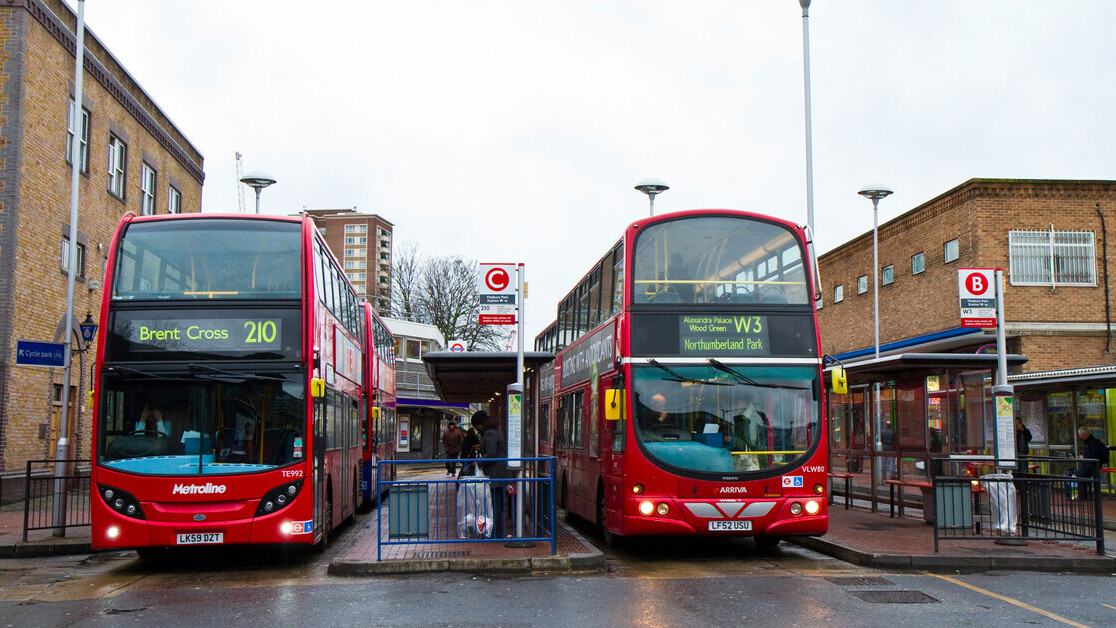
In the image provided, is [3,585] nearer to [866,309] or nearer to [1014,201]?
[1014,201]

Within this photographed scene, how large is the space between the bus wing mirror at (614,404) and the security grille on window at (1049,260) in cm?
1896

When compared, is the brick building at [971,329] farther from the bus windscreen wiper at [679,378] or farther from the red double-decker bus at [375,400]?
the red double-decker bus at [375,400]

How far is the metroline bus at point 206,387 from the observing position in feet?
38.1

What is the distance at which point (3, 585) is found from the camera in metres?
11.3

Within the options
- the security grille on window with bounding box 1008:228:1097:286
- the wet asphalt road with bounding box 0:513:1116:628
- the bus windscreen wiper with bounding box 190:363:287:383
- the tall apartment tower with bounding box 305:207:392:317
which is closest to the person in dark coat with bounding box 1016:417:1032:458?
the security grille on window with bounding box 1008:228:1097:286

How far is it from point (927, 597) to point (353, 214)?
145581 millimetres

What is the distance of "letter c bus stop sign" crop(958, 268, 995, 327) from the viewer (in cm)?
1502

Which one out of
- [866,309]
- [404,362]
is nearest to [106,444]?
[866,309]

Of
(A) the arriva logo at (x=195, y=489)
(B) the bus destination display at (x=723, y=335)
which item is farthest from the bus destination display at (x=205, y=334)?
(B) the bus destination display at (x=723, y=335)

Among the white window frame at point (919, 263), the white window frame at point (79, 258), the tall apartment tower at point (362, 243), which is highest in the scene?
the tall apartment tower at point (362, 243)

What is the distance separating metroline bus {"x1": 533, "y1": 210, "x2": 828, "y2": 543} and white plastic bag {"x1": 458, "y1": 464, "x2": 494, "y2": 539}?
163cm

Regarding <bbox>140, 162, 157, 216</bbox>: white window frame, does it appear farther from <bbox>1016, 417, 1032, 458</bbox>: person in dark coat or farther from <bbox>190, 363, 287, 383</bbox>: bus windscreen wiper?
<bbox>1016, 417, 1032, 458</bbox>: person in dark coat

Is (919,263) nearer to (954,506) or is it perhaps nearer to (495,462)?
(954,506)

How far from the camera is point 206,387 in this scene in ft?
39.0
